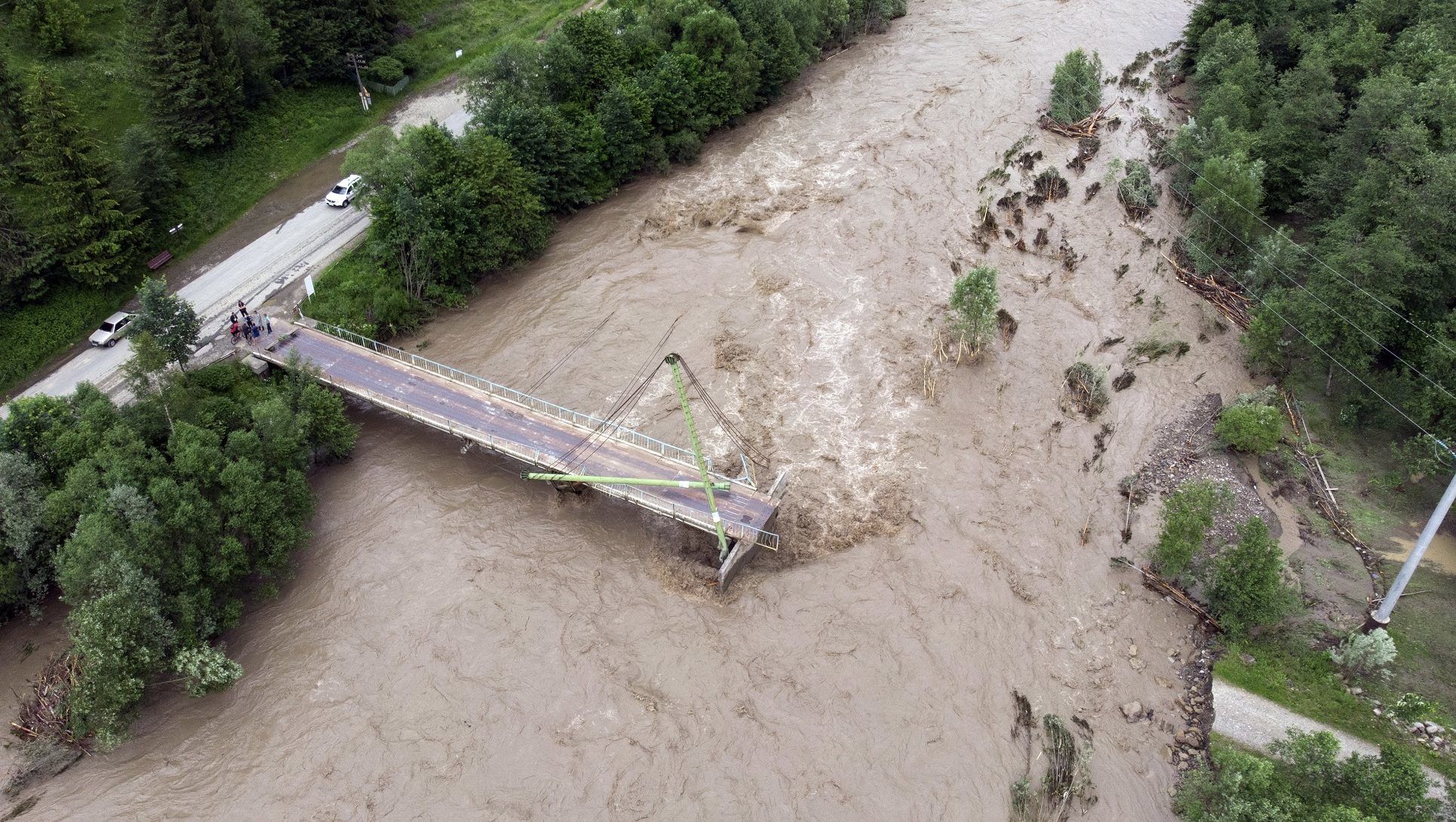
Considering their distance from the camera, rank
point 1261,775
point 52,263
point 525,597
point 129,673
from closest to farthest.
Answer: point 1261,775
point 129,673
point 525,597
point 52,263

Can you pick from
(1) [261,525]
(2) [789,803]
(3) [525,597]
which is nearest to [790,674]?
(2) [789,803]

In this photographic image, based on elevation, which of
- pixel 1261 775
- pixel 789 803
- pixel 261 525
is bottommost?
pixel 789 803

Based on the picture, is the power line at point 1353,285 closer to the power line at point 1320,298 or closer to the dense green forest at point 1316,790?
the power line at point 1320,298

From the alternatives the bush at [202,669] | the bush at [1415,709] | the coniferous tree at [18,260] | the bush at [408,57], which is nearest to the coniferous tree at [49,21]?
the coniferous tree at [18,260]

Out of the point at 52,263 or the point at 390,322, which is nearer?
the point at 52,263

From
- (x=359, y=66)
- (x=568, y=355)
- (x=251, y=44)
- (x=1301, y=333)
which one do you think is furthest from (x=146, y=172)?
(x=1301, y=333)

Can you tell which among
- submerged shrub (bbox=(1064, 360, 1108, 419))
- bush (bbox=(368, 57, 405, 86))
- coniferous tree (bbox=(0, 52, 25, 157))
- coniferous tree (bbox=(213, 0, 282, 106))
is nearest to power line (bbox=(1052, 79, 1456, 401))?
submerged shrub (bbox=(1064, 360, 1108, 419))

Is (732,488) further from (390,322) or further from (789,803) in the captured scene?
(390,322)
